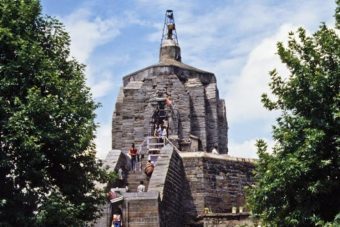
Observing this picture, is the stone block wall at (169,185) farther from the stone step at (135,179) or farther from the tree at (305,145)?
the tree at (305,145)

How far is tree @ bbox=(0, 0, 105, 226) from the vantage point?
46.5ft

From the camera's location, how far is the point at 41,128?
14.6 metres

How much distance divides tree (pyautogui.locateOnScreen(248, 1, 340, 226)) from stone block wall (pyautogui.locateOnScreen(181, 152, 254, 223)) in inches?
404

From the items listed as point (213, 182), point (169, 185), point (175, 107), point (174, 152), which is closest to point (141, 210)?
point (169, 185)

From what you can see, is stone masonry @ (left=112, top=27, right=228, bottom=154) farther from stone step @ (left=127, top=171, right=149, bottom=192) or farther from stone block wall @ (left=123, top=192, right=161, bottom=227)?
stone block wall @ (left=123, top=192, right=161, bottom=227)

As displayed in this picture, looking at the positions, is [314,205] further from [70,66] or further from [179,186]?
[179,186]

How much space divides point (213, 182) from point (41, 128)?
12.4 metres

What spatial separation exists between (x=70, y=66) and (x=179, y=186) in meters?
8.84

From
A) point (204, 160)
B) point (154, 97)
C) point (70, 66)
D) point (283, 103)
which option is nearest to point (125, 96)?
point (154, 97)

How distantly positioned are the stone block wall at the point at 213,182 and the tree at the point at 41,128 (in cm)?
938

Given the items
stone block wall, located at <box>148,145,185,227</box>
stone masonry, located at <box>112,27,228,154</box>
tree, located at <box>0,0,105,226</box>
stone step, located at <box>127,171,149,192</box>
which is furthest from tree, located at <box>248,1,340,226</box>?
stone masonry, located at <box>112,27,228,154</box>

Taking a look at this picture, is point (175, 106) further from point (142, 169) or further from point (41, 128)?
point (41, 128)

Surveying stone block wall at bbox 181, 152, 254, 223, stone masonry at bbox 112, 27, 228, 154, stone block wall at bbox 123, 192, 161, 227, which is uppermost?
stone masonry at bbox 112, 27, 228, 154

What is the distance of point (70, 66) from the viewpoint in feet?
55.0
